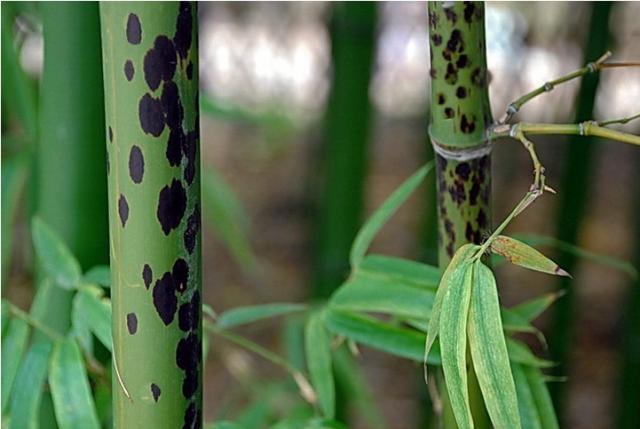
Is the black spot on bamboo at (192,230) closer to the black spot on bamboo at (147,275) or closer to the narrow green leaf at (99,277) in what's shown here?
the black spot on bamboo at (147,275)

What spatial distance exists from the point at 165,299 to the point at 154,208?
0.03 meters

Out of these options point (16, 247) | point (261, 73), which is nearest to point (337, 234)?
point (16, 247)

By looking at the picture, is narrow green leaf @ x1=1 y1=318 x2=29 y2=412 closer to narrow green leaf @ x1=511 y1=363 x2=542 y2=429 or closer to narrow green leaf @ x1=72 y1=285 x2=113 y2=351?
narrow green leaf @ x1=72 y1=285 x2=113 y2=351

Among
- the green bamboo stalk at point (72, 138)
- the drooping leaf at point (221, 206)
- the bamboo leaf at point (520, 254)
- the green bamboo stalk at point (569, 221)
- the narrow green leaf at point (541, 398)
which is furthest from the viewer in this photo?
the green bamboo stalk at point (569, 221)

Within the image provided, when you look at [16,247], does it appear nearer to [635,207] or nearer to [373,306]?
[635,207]

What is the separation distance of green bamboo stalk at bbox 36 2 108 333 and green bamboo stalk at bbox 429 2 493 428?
0.25 m

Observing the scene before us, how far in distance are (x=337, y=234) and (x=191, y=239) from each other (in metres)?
0.59

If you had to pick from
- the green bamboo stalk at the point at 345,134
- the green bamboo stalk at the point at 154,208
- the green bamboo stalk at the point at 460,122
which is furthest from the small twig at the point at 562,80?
the green bamboo stalk at the point at 345,134

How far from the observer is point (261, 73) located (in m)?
2.61

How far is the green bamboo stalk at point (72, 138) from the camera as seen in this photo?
1.66 feet

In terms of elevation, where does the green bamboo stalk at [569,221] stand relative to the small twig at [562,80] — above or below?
below

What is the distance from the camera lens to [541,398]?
0.39 metres

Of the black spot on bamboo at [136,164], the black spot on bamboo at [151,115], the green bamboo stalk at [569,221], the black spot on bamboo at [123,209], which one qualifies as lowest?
the green bamboo stalk at [569,221]

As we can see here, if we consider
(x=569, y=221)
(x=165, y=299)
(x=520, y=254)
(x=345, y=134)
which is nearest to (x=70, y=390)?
(x=165, y=299)
